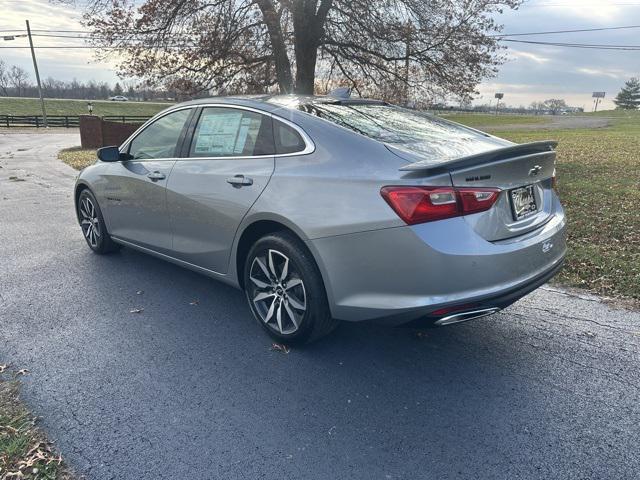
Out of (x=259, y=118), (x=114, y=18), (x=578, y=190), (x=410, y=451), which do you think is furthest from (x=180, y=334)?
(x=114, y=18)

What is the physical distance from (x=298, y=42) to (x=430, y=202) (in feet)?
36.4

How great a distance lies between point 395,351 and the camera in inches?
128

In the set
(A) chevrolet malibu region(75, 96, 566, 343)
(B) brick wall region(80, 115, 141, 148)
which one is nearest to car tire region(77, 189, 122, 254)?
(A) chevrolet malibu region(75, 96, 566, 343)

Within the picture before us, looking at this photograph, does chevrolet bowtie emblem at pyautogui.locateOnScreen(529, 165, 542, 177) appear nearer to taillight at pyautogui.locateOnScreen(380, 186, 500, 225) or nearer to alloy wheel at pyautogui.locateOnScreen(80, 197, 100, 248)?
taillight at pyautogui.locateOnScreen(380, 186, 500, 225)

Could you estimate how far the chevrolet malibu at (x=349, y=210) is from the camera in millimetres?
2549

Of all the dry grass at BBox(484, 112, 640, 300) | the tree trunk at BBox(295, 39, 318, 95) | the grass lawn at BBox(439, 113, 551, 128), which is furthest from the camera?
the grass lawn at BBox(439, 113, 551, 128)

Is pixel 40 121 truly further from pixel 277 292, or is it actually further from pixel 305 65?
pixel 277 292

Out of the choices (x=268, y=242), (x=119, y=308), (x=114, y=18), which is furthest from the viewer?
(x=114, y=18)

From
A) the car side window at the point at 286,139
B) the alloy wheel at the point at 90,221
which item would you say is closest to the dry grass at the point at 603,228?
the car side window at the point at 286,139

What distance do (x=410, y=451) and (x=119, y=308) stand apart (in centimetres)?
267

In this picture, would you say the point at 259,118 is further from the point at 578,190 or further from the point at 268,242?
the point at 578,190

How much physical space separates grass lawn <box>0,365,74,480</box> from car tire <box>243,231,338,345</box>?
147 cm

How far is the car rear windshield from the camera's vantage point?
2.95m

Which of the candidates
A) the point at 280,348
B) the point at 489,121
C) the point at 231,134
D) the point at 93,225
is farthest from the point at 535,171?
the point at 489,121
